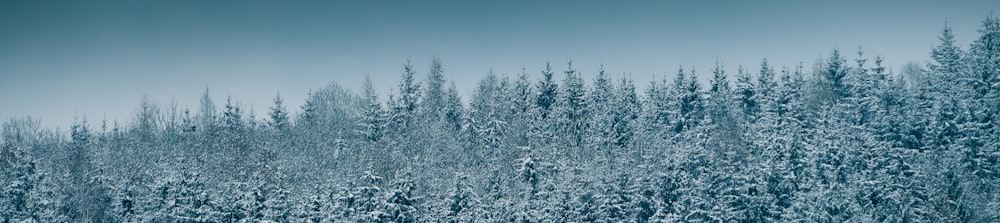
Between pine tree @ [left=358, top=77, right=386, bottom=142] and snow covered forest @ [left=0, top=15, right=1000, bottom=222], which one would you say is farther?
pine tree @ [left=358, top=77, right=386, bottom=142]

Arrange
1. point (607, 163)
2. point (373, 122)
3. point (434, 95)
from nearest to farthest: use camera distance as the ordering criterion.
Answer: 1. point (607, 163)
2. point (373, 122)
3. point (434, 95)

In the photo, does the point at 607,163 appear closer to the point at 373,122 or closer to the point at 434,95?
the point at 373,122

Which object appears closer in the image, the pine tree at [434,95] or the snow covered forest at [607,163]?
the snow covered forest at [607,163]

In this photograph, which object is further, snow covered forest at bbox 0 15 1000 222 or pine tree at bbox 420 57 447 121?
pine tree at bbox 420 57 447 121

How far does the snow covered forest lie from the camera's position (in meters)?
36.2

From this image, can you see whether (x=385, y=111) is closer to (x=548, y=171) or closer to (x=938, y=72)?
(x=548, y=171)

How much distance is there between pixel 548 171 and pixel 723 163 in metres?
11.0

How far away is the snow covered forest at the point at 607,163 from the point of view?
119ft

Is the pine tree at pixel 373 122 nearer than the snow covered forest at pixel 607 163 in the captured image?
No

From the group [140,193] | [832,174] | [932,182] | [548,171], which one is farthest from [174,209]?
[932,182]

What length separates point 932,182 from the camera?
126 feet

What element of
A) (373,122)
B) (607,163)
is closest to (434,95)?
(373,122)

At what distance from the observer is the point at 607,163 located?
42.0 metres

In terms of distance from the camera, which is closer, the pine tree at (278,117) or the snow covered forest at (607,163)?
the snow covered forest at (607,163)
